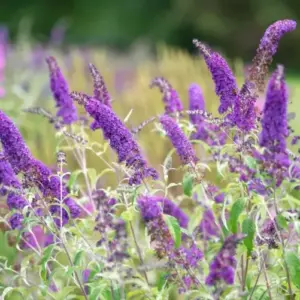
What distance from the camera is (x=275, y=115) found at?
1977 mm

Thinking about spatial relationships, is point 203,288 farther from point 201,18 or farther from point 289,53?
point 289,53

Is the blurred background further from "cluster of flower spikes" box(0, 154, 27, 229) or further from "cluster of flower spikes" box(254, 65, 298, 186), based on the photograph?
"cluster of flower spikes" box(254, 65, 298, 186)

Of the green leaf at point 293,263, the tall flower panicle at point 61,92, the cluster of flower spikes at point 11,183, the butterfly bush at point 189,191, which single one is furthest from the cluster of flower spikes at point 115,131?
the tall flower panicle at point 61,92

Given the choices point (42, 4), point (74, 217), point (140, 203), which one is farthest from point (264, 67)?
point (42, 4)

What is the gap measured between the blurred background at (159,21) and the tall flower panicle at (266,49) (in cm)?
1734

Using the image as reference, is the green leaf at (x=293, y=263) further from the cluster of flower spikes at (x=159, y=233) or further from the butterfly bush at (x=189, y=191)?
the cluster of flower spikes at (x=159, y=233)

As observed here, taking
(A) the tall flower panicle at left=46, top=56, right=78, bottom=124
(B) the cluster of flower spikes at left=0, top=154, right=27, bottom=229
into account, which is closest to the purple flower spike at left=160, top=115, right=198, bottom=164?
(B) the cluster of flower spikes at left=0, top=154, right=27, bottom=229

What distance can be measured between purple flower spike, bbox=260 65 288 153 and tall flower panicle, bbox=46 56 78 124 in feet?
3.92

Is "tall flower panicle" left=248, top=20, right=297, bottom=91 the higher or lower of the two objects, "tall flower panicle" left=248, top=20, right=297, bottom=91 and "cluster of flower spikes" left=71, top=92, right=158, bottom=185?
the higher

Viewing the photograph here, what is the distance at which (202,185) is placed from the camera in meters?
2.53

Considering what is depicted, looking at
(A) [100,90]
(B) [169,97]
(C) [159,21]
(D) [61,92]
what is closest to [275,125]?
(A) [100,90]

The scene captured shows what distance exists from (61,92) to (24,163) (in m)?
0.81

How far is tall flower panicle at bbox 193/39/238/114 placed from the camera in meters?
2.38

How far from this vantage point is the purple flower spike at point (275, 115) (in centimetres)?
194
